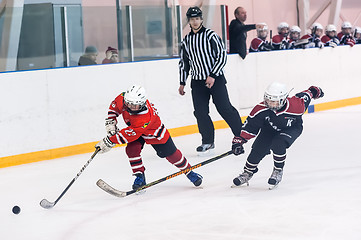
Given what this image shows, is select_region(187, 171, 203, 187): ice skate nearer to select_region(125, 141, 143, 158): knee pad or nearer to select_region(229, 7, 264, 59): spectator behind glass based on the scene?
select_region(125, 141, 143, 158): knee pad

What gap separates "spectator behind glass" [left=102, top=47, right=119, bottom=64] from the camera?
7.65 metres

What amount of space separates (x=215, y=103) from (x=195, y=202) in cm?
214

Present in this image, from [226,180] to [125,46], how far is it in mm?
3059

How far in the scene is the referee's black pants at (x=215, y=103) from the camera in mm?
6500

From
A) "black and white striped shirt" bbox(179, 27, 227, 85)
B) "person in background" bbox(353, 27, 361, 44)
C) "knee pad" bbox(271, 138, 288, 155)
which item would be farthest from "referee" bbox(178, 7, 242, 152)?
"person in background" bbox(353, 27, 361, 44)

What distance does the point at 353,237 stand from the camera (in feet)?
11.6

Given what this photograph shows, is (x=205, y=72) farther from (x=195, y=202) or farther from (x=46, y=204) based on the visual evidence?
(x=46, y=204)

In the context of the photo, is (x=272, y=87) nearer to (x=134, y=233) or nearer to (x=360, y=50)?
(x=134, y=233)

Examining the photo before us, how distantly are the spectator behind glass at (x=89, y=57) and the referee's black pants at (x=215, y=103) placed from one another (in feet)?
4.54

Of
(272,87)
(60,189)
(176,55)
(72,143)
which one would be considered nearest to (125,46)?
(176,55)

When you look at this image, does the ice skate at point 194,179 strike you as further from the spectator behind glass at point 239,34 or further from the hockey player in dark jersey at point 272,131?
the spectator behind glass at point 239,34

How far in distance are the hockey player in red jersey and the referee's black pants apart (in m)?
1.64

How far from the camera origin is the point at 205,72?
6488 millimetres

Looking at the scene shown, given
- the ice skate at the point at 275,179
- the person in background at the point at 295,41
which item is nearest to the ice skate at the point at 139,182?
the ice skate at the point at 275,179
